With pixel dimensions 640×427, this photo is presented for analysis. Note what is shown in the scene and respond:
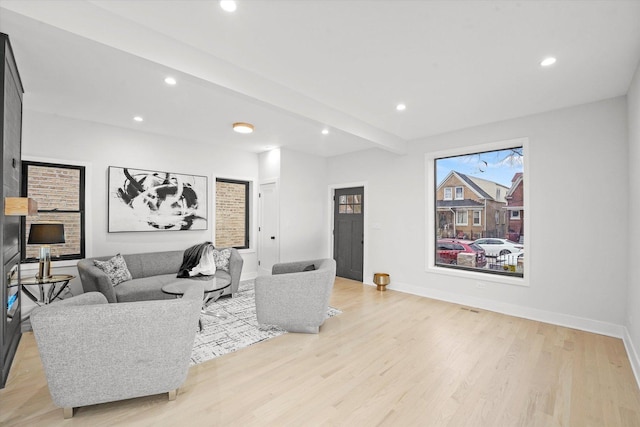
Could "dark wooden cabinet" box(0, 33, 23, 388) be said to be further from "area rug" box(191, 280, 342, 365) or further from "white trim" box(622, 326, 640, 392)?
"white trim" box(622, 326, 640, 392)

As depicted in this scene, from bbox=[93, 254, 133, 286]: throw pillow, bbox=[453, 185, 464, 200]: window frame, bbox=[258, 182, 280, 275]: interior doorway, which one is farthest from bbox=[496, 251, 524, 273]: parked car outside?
bbox=[93, 254, 133, 286]: throw pillow

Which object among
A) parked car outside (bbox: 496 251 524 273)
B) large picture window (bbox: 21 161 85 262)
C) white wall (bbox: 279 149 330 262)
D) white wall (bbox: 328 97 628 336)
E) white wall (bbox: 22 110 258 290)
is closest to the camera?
white wall (bbox: 328 97 628 336)

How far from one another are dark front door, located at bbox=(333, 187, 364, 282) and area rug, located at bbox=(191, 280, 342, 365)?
2103mm

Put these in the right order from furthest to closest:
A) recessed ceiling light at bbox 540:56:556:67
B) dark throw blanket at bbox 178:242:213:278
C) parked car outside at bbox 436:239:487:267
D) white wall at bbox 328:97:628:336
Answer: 1. parked car outside at bbox 436:239:487:267
2. dark throw blanket at bbox 178:242:213:278
3. white wall at bbox 328:97:628:336
4. recessed ceiling light at bbox 540:56:556:67

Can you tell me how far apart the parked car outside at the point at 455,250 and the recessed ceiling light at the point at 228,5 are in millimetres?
4496

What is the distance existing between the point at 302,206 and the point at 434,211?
2.66m

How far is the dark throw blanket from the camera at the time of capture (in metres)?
4.42

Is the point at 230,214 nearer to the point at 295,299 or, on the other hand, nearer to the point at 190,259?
the point at 190,259

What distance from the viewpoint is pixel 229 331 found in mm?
3432

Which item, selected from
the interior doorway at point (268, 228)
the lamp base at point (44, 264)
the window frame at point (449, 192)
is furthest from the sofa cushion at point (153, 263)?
the window frame at point (449, 192)

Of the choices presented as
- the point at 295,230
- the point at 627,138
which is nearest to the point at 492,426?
the point at 627,138

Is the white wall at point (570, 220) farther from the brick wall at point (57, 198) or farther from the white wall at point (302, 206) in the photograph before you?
the brick wall at point (57, 198)

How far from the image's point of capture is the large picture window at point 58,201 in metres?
3.85

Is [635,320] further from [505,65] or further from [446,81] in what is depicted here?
[446,81]
